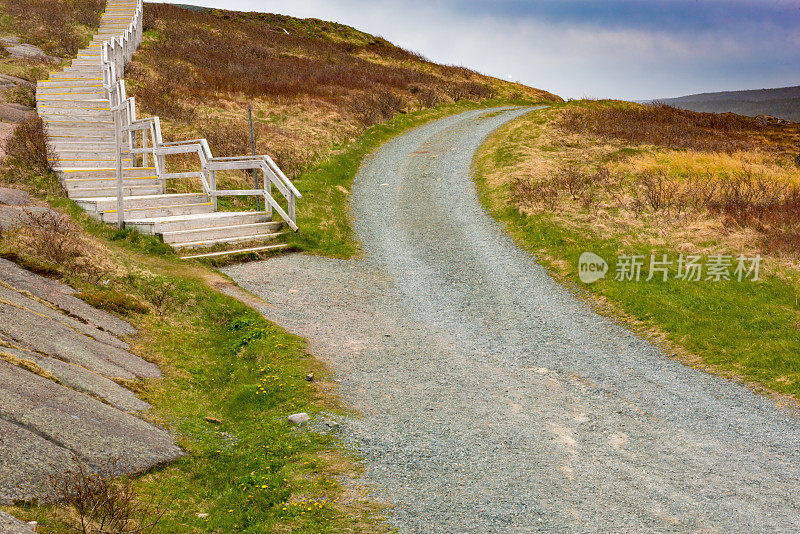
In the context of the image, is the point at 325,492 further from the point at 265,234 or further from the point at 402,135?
the point at 402,135

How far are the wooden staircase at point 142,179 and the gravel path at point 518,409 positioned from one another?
1.62m

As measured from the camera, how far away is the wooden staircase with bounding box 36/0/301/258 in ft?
50.2

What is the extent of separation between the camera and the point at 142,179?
1772 cm

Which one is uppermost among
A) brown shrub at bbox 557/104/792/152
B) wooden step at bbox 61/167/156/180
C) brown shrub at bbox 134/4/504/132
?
brown shrub at bbox 134/4/504/132

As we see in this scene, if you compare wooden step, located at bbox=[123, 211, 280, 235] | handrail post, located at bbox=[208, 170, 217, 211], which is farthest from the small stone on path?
handrail post, located at bbox=[208, 170, 217, 211]

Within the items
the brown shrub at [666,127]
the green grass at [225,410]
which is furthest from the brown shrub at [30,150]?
the brown shrub at [666,127]

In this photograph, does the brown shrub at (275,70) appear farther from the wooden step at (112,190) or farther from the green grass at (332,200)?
the wooden step at (112,190)

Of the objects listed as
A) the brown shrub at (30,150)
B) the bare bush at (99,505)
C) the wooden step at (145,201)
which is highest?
the brown shrub at (30,150)

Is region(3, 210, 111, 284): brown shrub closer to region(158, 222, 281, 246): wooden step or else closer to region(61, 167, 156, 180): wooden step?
region(158, 222, 281, 246): wooden step

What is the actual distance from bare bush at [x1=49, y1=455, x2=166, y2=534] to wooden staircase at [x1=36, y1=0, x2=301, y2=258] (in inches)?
374

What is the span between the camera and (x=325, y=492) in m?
6.37

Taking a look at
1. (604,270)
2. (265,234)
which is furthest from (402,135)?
(604,270)

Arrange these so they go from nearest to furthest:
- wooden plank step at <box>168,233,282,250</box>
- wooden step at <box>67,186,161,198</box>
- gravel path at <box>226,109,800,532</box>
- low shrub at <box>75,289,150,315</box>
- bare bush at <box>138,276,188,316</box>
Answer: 1. gravel path at <box>226,109,800,532</box>
2. low shrub at <box>75,289,150,315</box>
3. bare bush at <box>138,276,188,316</box>
4. wooden plank step at <box>168,233,282,250</box>
5. wooden step at <box>67,186,161,198</box>

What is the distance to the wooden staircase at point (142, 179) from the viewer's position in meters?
15.3
